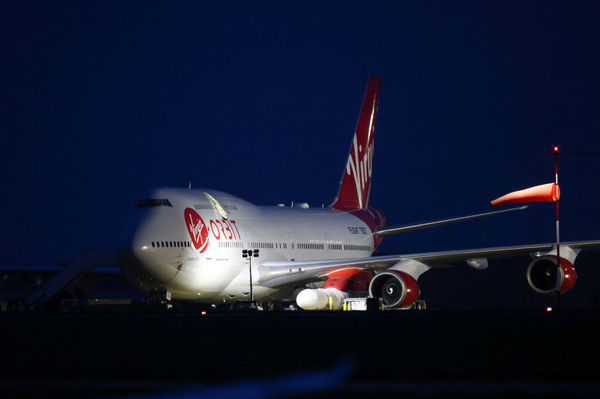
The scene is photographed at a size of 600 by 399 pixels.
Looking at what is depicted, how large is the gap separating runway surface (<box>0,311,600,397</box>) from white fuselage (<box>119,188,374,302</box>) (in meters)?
10.0

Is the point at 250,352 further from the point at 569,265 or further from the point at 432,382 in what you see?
the point at 569,265

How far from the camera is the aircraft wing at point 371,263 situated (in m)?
36.8

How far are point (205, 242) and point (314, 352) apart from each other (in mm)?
20766

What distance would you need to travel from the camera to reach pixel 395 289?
3675cm

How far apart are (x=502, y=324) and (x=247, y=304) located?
18.3 meters

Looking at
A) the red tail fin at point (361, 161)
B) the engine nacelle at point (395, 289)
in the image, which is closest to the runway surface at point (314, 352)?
the engine nacelle at point (395, 289)

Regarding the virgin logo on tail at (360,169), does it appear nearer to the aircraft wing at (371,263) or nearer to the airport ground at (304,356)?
the aircraft wing at (371,263)

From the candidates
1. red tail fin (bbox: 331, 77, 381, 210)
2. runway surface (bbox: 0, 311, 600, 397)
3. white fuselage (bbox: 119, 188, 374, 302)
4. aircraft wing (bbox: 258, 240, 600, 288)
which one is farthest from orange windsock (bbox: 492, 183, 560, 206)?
red tail fin (bbox: 331, 77, 381, 210)

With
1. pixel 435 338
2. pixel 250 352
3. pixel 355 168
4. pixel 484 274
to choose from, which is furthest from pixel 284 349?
pixel 484 274

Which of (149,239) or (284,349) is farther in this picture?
(149,239)

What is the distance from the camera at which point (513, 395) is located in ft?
38.1

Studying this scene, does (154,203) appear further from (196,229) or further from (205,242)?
(205,242)

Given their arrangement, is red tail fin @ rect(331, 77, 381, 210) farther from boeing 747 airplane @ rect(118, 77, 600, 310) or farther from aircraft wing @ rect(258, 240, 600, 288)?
aircraft wing @ rect(258, 240, 600, 288)

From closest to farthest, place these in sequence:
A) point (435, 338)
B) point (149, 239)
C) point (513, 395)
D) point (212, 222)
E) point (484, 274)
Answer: point (513, 395), point (435, 338), point (149, 239), point (212, 222), point (484, 274)
